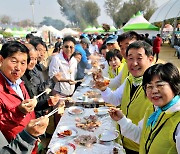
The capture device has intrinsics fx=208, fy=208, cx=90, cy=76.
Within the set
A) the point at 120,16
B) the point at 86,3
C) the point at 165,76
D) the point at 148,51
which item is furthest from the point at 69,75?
the point at 86,3

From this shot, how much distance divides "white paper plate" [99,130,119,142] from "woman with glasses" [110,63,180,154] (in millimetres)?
633

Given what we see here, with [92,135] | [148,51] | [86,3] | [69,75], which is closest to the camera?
[148,51]

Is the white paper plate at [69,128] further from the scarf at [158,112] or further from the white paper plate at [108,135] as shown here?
the scarf at [158,112]

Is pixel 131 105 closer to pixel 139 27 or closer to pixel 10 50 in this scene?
pixel 10 50

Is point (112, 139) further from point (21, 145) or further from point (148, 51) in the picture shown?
point (21, 145)

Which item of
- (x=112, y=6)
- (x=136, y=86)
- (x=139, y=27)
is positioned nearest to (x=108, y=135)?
(x=136, y=86)

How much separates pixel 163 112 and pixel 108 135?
3.36ft

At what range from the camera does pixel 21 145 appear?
4.42 feet

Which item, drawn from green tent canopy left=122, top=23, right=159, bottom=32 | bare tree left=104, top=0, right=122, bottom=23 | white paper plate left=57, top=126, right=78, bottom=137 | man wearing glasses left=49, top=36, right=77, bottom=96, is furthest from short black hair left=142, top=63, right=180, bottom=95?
bare tree left=104, top=0, right=122, bottom=23

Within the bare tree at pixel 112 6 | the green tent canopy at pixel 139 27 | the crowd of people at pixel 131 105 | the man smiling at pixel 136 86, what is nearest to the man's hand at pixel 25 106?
the crowd of people at pixel 131 105

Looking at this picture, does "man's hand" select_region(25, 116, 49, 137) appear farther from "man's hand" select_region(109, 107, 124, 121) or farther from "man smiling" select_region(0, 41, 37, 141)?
"man's hand" select_region(109, 107, 124, 121)

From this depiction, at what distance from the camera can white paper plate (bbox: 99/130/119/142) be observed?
7.75 ft

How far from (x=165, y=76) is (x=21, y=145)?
1.15 metres

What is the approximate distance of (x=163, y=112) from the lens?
1.60 m
